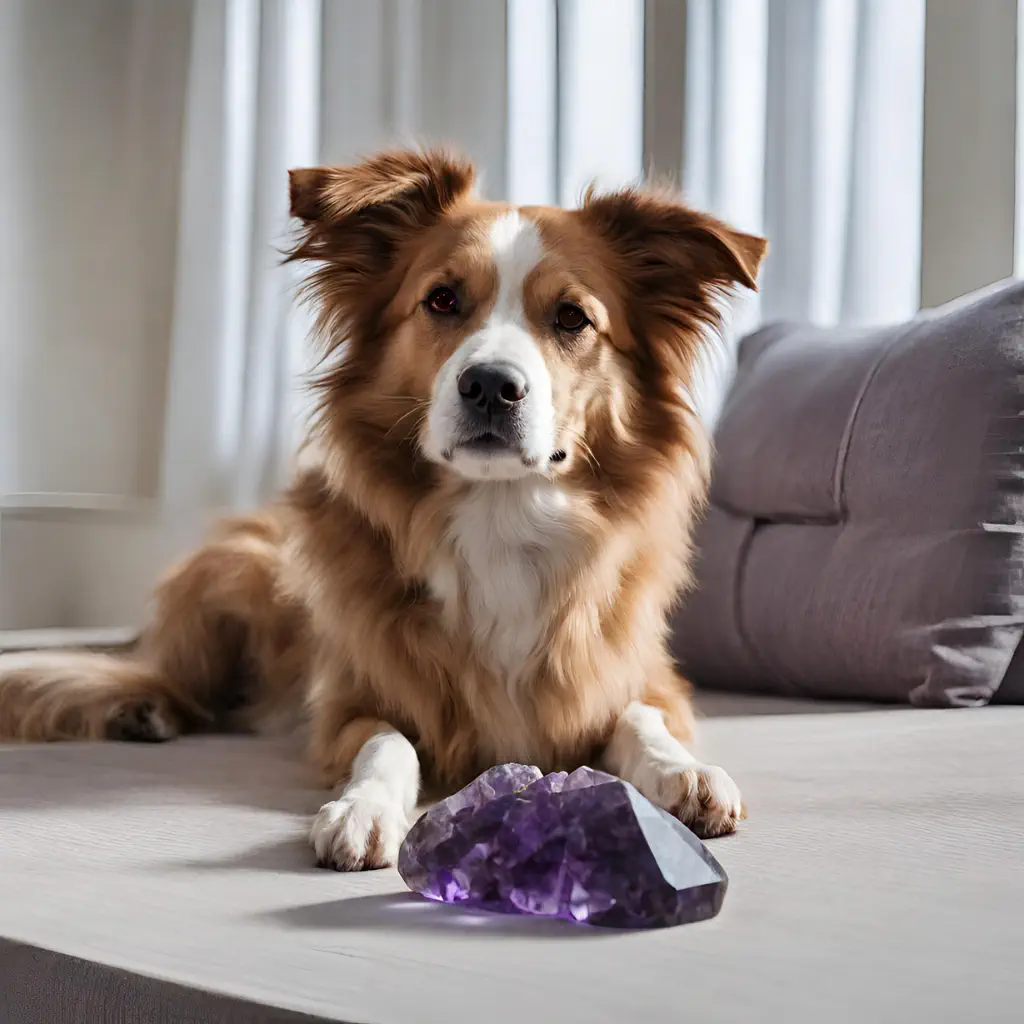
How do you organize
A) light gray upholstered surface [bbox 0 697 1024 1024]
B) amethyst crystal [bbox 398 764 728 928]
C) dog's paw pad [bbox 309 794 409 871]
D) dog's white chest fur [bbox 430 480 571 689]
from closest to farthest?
light gray upholstered surface [bbox 0 697 1024 1024] < amethyst crystal [bbox 398 764 728 928] < dog's paw pad [bbox 309 794 409 871] < dog's white chest fur [bbox 430 480 571 689]

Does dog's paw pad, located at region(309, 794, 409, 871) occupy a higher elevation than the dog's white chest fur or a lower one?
lower

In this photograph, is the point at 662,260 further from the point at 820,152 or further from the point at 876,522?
the point at 820,152

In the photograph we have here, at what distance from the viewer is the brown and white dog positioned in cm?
148

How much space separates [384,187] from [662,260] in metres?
0.43

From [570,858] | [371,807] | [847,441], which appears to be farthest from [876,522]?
[570,858]

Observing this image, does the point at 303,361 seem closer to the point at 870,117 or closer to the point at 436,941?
the point at 870,117

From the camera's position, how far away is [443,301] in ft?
5.22

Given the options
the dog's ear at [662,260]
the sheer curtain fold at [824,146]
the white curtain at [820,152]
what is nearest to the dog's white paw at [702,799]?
the dog's ear at [662,260]

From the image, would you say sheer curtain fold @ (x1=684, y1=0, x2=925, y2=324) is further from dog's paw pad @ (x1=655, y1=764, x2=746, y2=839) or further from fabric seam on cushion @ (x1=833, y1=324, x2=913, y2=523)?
dog's paw pad @ (x1=655, y1=764, x2=746, y2=839)

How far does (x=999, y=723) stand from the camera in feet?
5.63

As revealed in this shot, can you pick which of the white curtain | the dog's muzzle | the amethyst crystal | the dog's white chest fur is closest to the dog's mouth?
the dog's muzzle

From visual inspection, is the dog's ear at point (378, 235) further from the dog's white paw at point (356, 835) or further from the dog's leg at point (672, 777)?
the dog's white paw at point (356, 835)

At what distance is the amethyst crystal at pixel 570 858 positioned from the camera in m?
0.84

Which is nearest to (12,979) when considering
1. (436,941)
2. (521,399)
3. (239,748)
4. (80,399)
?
(436,941)
